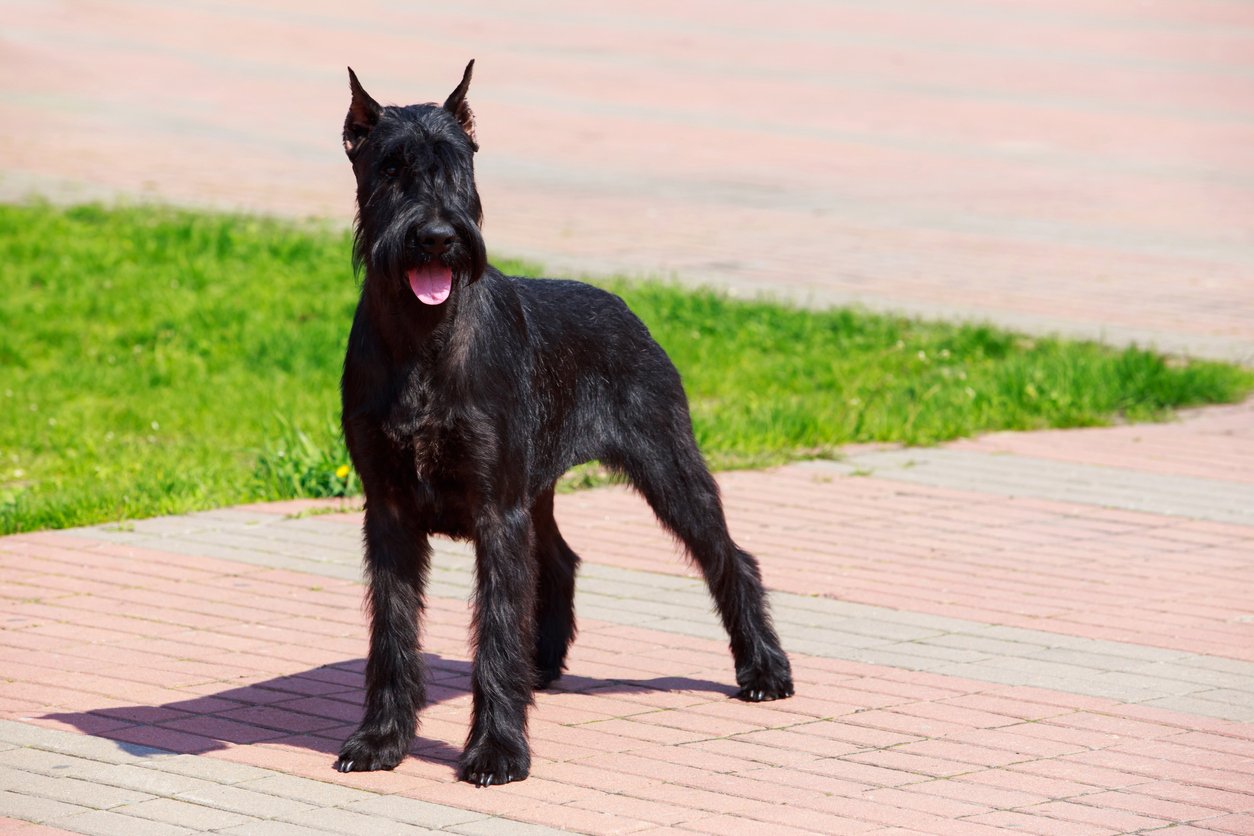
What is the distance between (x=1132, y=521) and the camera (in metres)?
8.43

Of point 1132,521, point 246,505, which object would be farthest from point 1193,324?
point 246,505

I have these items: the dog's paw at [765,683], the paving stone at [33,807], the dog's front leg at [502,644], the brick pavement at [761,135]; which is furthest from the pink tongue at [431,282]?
the brick pavement at [761,135]

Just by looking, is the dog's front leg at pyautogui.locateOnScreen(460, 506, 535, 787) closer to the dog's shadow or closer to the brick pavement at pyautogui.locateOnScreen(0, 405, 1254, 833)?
the brick pavement at pyautogui.locateOnScreen(0, 405, 1254, 833)

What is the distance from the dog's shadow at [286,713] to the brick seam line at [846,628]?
0.71 metres

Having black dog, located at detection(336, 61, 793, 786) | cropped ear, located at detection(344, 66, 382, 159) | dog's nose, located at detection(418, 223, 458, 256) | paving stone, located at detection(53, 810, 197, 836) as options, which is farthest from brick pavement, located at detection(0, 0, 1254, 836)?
cropped ear, located at detection(344, 66, 382, 159)

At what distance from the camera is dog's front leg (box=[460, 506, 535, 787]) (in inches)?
207

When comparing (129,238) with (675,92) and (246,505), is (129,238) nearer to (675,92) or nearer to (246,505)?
(246,505)

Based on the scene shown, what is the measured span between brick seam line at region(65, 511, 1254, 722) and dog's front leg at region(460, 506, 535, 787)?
153cm

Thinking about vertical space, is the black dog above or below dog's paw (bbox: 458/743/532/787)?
above

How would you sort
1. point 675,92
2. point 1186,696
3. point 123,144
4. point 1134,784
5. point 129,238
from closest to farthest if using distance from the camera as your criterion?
point 1134,784, point 1186,696, point 129,238, point 123,144, point 675,92

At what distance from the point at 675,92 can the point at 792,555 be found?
56.4 ft

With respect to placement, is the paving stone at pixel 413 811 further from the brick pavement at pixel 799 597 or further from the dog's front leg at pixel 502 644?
the dog's front leg at pixel 502 644

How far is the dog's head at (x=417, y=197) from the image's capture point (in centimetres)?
500

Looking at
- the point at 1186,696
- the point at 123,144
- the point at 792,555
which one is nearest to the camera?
the point at 1186,696
